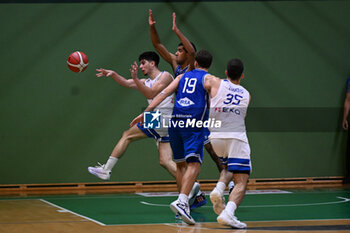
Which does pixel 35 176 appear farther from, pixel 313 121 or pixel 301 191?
pixel 313 121

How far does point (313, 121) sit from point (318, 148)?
578 millimetres

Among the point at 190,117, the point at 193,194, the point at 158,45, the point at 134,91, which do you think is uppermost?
the point at 158,45

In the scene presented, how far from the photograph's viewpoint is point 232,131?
20.7 ft

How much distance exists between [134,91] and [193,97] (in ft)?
14.4

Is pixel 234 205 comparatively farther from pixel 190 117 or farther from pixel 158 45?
pixel 158 45

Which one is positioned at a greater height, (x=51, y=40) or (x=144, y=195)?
(x=51, y=40)

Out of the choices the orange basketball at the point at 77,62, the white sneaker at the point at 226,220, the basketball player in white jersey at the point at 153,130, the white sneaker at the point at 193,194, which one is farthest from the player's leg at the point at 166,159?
the white sneaker at the point at 226,220

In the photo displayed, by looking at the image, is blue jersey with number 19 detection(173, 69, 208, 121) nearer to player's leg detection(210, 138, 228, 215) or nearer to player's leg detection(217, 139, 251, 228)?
player's leg detection(210, 138, 228, 215)

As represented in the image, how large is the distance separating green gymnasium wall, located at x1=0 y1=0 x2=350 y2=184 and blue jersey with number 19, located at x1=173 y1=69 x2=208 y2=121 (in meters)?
4.24

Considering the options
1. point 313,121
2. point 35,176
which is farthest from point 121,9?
point 313,121

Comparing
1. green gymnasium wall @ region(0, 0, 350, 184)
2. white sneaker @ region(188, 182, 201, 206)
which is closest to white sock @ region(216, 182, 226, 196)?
white sneaker @ region(188, 182, 201, 206)

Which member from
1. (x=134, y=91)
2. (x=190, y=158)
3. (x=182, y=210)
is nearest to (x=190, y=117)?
(x=190, y=158)

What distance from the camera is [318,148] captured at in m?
11.7

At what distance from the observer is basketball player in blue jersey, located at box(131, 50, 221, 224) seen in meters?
6.61
